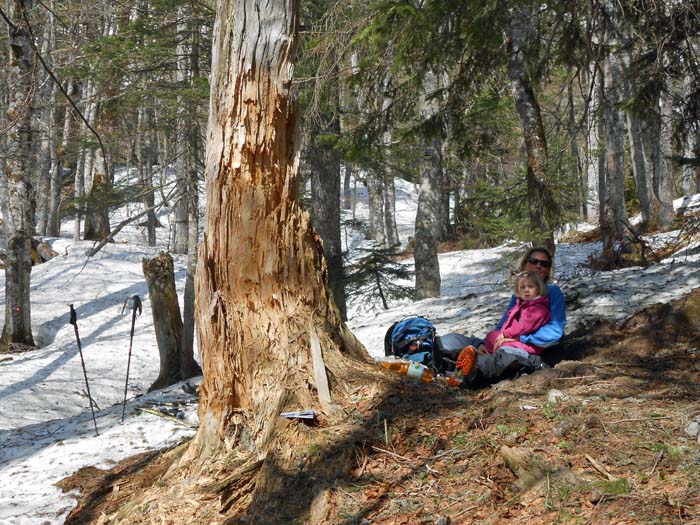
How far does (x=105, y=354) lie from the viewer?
1250 centimetres

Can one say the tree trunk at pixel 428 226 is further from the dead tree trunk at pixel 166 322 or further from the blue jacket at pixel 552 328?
the blue jacket at pixel 552 328

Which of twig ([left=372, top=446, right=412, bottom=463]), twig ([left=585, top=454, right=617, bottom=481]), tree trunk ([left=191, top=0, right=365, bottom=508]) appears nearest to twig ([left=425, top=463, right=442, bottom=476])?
twig ([left=372, top=446, right=412, bottom=463])

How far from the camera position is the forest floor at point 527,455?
267 cm

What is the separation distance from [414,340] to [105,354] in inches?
349

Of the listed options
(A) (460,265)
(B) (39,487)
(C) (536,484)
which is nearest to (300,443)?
(C) (536,484)

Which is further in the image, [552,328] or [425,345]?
[425,345]

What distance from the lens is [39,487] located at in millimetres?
4773

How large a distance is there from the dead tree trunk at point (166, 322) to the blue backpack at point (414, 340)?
15.6 ft

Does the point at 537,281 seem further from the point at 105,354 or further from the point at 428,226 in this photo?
the point at 105,354

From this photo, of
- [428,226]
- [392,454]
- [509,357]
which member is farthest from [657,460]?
[428,226]

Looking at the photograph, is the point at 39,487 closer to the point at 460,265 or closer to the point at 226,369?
the point at 226,369

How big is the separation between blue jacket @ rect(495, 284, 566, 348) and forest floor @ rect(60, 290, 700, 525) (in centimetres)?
37

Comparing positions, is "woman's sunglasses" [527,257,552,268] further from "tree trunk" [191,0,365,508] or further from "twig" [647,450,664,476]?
"twig" [647,450,664,476]

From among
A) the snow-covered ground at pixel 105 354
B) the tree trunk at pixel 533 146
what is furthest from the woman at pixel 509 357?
the tree trunk at pixel 533 146
